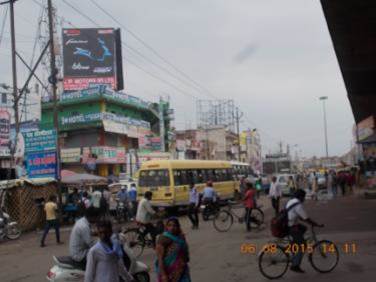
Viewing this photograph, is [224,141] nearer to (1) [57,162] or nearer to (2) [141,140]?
(2) [141,140]

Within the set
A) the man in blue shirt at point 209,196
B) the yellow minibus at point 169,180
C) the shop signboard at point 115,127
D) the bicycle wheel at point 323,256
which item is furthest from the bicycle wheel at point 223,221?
the shop signboard at point 115,127

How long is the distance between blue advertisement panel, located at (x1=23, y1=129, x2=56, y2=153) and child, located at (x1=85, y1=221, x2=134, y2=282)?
18670 mm

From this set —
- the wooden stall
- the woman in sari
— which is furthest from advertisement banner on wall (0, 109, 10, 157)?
the woman in sari

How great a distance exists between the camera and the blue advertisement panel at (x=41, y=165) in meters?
24.2

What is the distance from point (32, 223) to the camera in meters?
22.8

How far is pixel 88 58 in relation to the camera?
51438mm

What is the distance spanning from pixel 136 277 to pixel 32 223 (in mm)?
15634

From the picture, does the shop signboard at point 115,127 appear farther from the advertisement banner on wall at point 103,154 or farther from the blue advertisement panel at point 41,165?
the blue advertisement panel at point 41,165

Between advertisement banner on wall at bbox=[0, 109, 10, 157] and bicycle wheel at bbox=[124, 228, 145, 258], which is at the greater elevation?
advertisement banner on wall at bbox=[0, 109, 10, 157]

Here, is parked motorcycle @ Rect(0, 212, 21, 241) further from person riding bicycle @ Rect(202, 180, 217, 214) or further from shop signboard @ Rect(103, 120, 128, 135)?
shop signboard @ Rect(103, 120, 128, 135)

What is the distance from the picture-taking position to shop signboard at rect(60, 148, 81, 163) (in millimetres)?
45375

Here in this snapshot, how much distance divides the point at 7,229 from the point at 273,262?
13156mm

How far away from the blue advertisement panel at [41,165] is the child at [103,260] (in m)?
18.6

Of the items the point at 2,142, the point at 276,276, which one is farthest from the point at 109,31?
the point at 276,276
